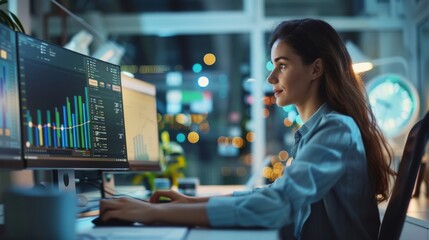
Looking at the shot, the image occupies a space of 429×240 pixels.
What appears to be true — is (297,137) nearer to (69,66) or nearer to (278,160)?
(69,66)

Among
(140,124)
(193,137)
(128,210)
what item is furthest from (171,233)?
(193,137)

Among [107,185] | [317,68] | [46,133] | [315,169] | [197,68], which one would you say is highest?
[197,68]

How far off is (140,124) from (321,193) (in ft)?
3.96

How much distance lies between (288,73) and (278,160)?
124 inches

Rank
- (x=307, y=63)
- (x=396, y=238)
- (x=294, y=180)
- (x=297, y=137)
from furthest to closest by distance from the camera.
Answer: (x=297, y=137), (x=307, y=63), (x=396, y=238), (x=294, y=180)

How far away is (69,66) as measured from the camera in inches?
57.4

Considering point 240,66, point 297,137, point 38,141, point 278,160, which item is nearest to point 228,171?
point 278,160

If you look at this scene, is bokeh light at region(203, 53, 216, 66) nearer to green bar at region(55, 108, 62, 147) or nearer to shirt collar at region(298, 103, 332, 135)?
shirt collar at region(298, 103, 332, 135)

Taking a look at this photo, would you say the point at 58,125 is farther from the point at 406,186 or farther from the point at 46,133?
the point at 406,186

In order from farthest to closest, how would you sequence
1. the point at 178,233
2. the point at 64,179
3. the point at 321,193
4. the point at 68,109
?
the point at 64,179
the point at 68,109
the point at 321,193
the point at 178,233

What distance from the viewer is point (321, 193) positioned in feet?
3.83

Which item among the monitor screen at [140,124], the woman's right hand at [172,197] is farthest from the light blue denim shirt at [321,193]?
the monitor screen at [140,124]

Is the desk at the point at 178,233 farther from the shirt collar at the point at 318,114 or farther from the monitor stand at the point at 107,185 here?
the monitor stand at the point at 107,185

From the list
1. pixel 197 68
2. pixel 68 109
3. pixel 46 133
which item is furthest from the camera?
pixel 197 68
